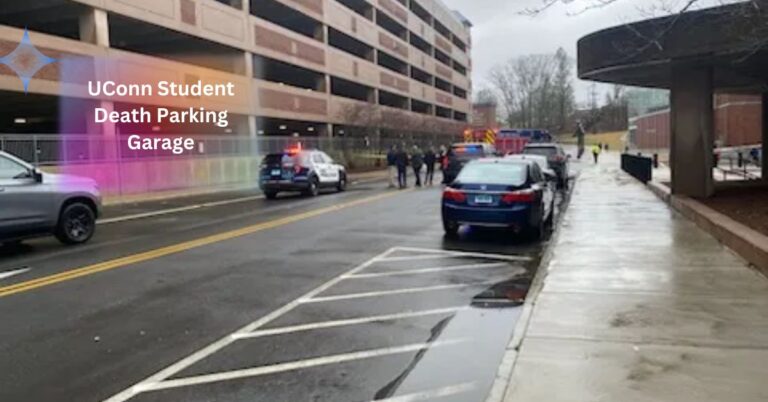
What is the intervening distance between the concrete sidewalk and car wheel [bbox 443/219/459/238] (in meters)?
2.23

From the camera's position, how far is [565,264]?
9.41 m

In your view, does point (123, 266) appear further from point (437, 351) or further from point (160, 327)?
point (437, 351)

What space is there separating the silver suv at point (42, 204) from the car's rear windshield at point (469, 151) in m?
17.6

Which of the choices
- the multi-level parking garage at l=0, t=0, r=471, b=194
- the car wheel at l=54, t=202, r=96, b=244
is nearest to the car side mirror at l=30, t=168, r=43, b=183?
the car wheel at l=54, t=202, r=96, b=244

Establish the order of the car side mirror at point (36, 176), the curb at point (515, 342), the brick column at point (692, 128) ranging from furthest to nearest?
the brick column at point (692, 128) → the car side mirror at point (36, 176) → the curb at point (515, 342)

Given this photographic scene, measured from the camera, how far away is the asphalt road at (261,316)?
16.7 feet

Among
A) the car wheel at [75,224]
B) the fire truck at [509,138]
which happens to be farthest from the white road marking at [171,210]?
the fire truck at [509,138]

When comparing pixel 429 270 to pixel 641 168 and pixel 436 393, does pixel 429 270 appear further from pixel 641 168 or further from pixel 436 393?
pixel 641 168

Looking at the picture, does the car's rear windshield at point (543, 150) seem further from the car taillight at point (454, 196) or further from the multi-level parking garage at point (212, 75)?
the car taillight at point (454, 196)

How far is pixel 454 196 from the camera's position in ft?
40.7

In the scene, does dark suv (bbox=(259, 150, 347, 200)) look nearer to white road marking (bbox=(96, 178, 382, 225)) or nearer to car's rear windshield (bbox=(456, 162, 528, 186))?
white road marking (bbox=(96, 178, 382, 225))

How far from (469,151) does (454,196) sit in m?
16.4

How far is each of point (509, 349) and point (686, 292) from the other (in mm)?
2967

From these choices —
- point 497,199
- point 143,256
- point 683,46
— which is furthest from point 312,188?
point 143,256
